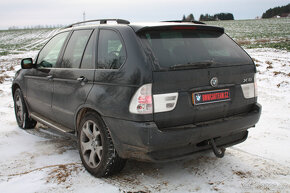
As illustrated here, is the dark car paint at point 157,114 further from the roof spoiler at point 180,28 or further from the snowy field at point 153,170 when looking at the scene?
the snowy field at point 153,170

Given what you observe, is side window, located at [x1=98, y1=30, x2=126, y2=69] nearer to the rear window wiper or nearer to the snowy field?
the rear window wiper

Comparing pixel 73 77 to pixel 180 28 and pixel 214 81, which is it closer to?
pixel 180 28

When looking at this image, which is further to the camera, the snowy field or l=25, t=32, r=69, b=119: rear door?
l=25, t=32, r=69, b=119: rear door

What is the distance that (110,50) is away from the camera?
353cm

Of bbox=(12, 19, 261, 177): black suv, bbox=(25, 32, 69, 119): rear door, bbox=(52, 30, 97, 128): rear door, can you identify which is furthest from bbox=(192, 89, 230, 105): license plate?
bbox=(25, 32, 69, 119): rear door

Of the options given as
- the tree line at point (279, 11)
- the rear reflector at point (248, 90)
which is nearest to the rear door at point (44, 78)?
the rear reflector at point (248, 90)

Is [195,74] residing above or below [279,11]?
below

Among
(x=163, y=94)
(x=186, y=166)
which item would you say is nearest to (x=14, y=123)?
(x=186, y=166)

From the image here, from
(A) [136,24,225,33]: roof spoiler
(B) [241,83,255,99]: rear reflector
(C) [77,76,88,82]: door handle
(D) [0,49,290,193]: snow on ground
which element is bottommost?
(D) [0,49,290,193]: snow on ground

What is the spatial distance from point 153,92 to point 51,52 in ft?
7.86

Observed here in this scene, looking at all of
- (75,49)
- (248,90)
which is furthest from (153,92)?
(75,49)

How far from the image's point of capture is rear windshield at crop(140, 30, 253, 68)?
10.4 ft

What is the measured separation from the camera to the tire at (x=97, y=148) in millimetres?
3404

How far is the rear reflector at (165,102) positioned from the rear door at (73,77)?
0.94 meters
